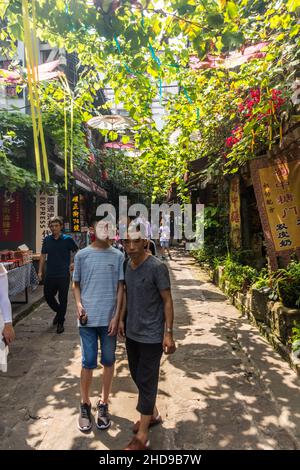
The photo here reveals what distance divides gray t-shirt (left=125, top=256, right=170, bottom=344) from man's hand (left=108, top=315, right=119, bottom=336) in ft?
0.87

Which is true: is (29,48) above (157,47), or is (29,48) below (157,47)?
below

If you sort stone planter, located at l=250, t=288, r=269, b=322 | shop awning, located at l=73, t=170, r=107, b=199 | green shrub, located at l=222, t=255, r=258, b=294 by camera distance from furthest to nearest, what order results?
shop awning, located at l=73, t=170, r=107, b=199
green shrub, located at l=222, t=255, r=258, b=294
stone planter, located at l=250, t=288, r=269, b=322

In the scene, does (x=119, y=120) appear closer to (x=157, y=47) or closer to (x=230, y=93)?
(x=230, y=93)

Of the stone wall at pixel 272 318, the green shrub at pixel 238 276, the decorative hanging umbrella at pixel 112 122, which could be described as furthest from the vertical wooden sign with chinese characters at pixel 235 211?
the decorative hanging umbrella at pixel 112 122

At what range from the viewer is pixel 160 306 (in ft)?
10.5

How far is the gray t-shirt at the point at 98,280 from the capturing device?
11.4 feet

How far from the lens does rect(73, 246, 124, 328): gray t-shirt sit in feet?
11.4

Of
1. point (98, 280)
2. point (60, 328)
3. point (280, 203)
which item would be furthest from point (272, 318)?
point (60, 328)

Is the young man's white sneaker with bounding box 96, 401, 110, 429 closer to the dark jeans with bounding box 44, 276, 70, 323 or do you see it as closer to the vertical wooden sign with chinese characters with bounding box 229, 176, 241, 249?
the dark jeans with bounding box 44, 276, 70, 323

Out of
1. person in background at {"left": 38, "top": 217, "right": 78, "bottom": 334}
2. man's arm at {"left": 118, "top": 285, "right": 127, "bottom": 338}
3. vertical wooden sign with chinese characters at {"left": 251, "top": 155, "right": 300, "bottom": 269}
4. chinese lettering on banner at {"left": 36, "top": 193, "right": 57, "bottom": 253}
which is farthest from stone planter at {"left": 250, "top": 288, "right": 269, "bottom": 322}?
chinese lettering on banner at {"left": 36, "top": 193, "right": 57, "bottom": 253}

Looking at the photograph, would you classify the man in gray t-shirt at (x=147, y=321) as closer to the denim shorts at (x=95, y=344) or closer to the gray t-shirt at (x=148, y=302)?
the gray t-shirt at (x=148, y=302)

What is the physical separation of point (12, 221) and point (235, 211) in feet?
22.0

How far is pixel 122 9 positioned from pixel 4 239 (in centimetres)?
861

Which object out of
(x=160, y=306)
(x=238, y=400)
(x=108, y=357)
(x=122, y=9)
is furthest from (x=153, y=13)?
(x=238, y=400)
